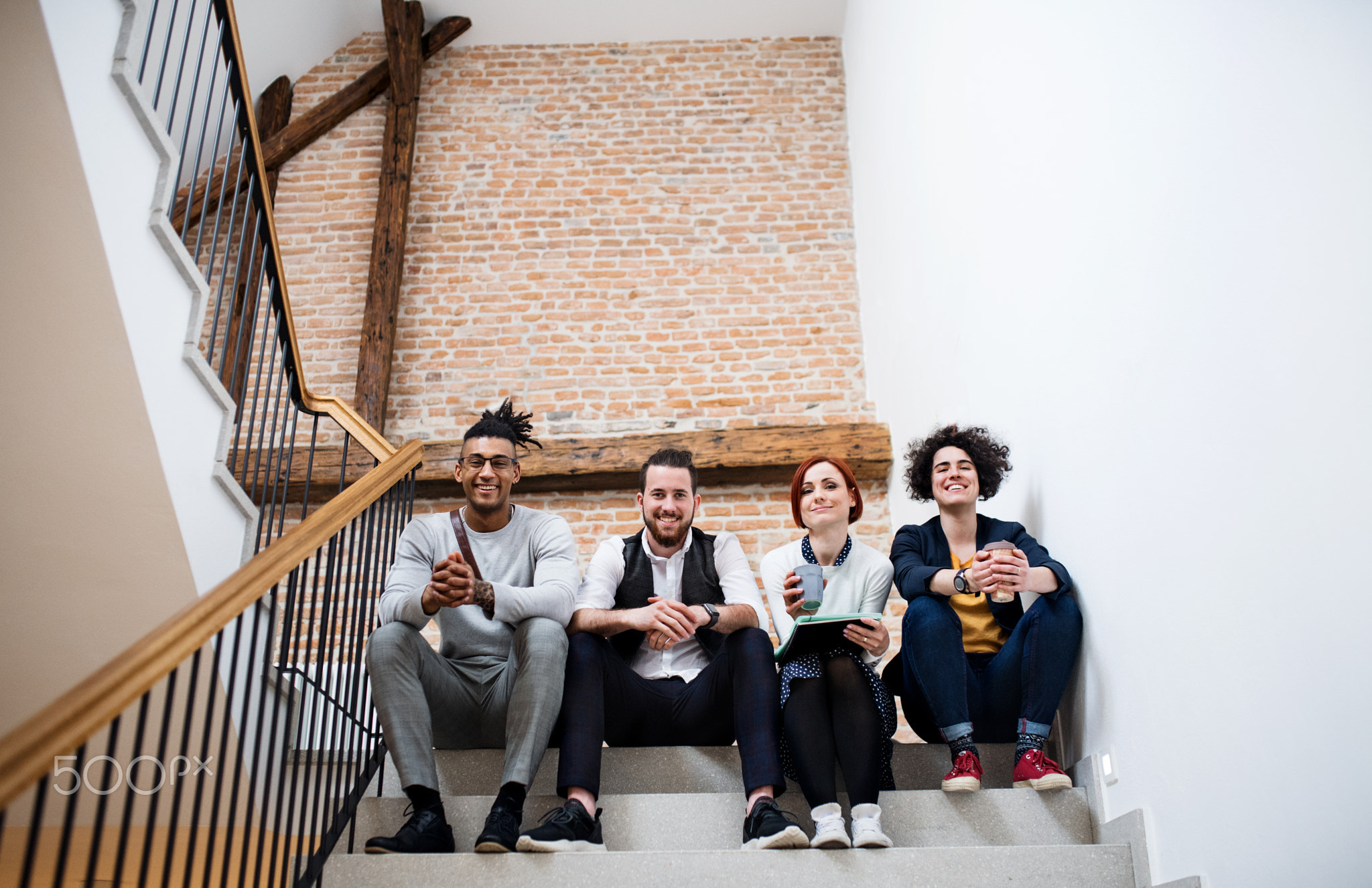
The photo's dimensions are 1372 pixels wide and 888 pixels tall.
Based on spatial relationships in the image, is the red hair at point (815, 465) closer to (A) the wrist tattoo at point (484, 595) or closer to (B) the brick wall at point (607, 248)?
(A) the wrist tattoo at point (484, 595)

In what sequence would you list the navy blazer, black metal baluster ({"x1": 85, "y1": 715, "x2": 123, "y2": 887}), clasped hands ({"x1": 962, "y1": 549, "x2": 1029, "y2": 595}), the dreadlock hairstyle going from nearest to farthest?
1. black metal baluster ({"x1": 85, "y1": 715, "x2": 123, "y2": 887})
2. clasped hands ({"x1": 962, "y1": 549, "x2": 1029, "y2": 595})
3. the navy blazer
4. the dreadlock hairstyle

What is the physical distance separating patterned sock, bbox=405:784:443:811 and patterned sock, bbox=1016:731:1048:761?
1.31 meters

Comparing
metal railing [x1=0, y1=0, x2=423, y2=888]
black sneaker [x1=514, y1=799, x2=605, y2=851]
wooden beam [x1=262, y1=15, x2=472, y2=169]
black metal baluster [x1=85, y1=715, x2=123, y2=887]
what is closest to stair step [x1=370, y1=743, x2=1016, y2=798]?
metal railing [x1=0, y1=0, x2=423, y2=888]

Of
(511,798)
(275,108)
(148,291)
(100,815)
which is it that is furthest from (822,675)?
(275,108)

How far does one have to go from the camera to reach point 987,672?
8.05 feet

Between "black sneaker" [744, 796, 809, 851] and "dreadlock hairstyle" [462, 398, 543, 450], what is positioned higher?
"dreadlock hairstyle" [462, 398, 543, 450]

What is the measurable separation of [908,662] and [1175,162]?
1268 millimetres

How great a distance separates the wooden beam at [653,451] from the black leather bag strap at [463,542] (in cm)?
203

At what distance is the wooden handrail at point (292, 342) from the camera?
9.13ft

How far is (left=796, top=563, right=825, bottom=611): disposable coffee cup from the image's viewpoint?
240 cm

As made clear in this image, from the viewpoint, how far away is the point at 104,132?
2.32 metres

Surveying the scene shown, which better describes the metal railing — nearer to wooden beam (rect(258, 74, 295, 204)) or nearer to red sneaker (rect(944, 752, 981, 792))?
wooden beam (rect(258, 74, 295, 204))

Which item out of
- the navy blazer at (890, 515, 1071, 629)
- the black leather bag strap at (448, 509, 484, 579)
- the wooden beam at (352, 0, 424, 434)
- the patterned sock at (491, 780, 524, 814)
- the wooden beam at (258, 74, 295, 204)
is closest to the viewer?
the patterned sock at (491, 780, 524, 814)

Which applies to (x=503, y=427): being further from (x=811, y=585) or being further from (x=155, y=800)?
(x=155, y=800)
